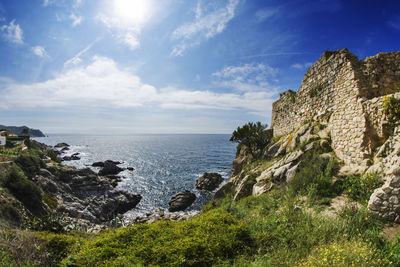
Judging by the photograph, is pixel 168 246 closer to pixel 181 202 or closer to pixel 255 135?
pixel 255 135

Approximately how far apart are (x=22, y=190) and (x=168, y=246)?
59.2ft

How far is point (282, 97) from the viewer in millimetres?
17328

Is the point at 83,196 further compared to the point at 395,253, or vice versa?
the point at 83,196

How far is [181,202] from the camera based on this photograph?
2328cm

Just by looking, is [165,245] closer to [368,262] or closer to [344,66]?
[368,262]

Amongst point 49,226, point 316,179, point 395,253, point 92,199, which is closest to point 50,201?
point 92,199

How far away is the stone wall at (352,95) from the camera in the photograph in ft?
23.6

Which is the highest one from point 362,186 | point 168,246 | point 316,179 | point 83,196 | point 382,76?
point 382,76

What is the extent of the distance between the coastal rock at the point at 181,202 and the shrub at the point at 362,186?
20.0 metres

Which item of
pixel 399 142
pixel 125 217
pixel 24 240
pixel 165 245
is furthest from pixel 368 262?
pixel 125 217

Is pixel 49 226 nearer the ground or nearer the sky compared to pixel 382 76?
nearer the ground

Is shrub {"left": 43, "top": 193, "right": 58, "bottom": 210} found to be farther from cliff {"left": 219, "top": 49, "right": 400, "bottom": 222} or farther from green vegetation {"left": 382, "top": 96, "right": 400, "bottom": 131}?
green vegetation {"left": 382, "top": 96, "right": 400, "bottom": 131}

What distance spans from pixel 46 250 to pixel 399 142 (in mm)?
12301

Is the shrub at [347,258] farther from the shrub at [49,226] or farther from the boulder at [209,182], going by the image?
the boulder at [209,182]
